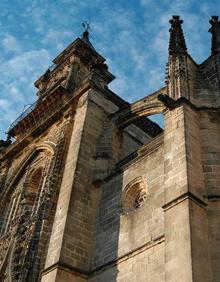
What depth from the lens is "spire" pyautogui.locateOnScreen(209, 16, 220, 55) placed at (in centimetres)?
1140

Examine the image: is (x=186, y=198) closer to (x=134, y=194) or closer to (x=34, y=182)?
(x=134, y=194)

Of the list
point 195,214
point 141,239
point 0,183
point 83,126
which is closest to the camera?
point 195,214

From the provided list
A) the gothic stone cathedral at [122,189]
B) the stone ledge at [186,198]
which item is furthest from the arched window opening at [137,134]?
the stone ledge at [186,198]

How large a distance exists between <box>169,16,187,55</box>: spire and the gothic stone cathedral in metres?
0.03

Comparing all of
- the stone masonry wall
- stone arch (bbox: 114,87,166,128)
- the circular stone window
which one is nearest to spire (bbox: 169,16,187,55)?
stone arch (bbox: 114,87,166,128)

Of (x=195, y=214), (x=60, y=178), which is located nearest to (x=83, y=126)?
(x=60, y=178)

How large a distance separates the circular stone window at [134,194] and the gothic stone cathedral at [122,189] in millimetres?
25

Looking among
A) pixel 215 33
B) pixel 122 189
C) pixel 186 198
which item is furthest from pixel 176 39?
pixel 186 198

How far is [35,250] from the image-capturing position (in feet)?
36.6

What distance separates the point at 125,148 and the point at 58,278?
18.3 feet

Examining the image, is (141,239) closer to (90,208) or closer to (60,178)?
(90,208)

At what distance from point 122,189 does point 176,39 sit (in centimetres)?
430

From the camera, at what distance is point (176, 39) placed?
11.8 metres

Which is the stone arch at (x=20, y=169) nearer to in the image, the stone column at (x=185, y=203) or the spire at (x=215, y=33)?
the spire at (x=215, y=33)
